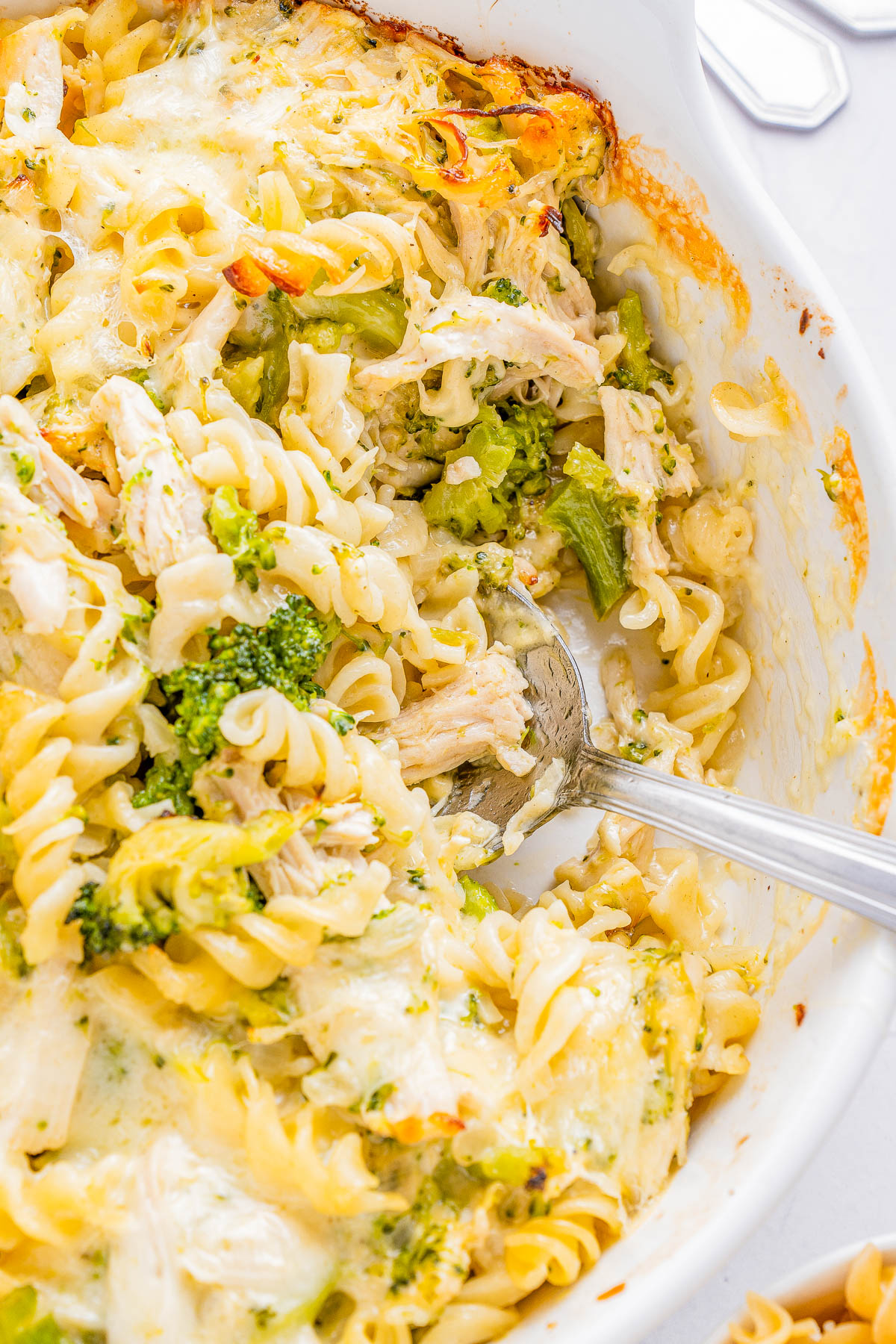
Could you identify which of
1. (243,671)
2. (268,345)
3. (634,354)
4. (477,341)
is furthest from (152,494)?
(634,354)

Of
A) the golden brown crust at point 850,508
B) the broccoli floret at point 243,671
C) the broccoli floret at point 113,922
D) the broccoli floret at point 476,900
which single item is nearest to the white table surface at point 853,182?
the golden brown crust at point 850,508

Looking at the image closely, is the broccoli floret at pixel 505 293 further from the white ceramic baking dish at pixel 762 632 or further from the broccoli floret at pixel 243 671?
the broccoli floret at pixel 243 671

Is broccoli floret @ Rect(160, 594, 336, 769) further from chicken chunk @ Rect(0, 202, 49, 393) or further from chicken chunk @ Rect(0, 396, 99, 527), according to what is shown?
chicken chunk @ Rect(0, 202, 49, 393)

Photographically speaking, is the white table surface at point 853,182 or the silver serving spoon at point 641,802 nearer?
the silver serving spoon at point 641,802

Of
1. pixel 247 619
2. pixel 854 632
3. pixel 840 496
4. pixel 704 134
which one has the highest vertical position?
pixel 704 134

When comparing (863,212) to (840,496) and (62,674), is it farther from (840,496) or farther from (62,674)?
(62,674)

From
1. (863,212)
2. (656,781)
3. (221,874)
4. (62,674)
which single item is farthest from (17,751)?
(863,212)
